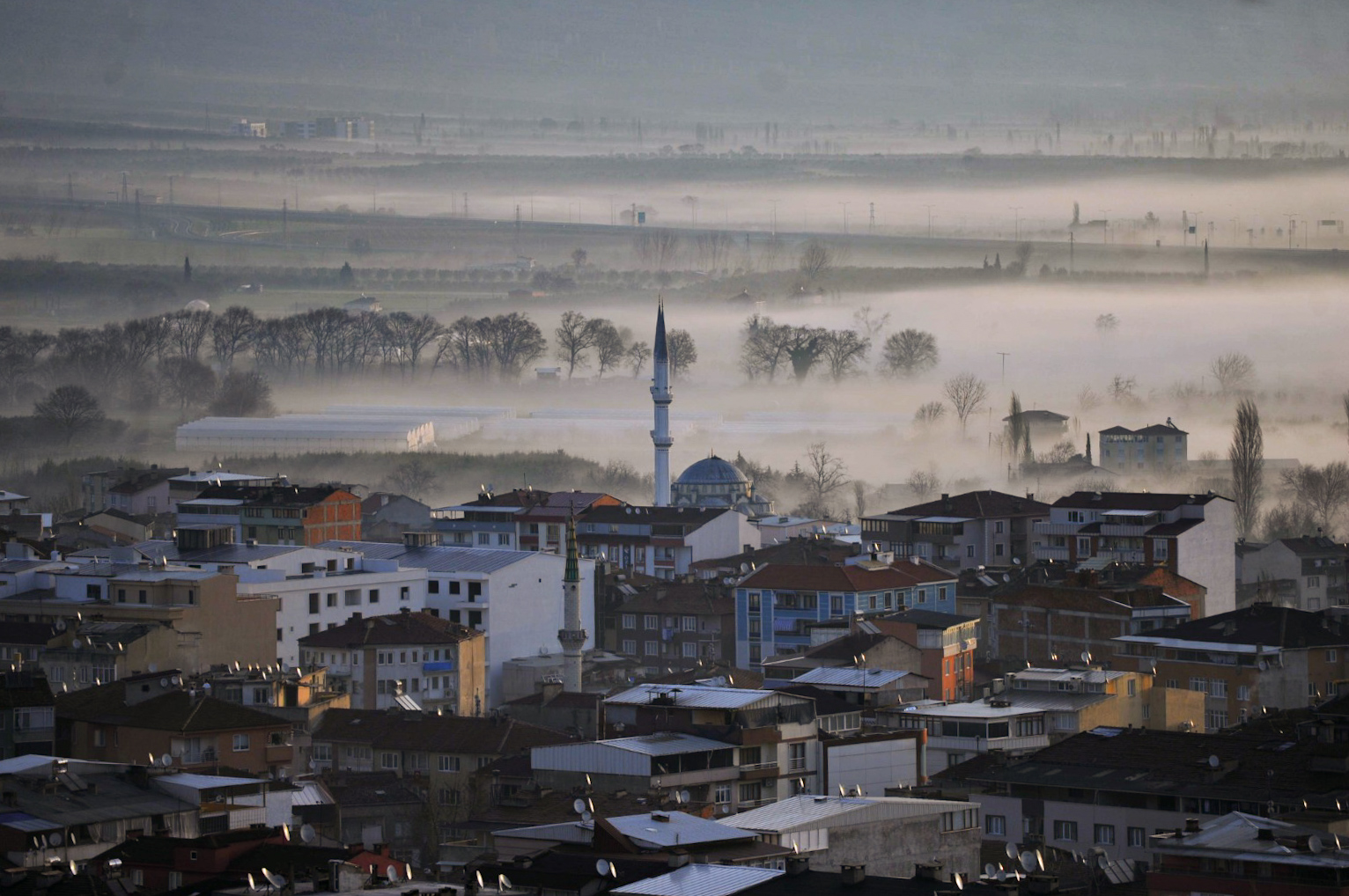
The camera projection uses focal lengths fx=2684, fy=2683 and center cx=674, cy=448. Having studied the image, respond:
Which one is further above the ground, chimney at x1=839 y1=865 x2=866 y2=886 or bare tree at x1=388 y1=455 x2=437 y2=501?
chimney at x1=839 y1=865 x2=866 y2=886

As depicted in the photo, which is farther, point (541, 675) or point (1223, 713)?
point (541, 675)

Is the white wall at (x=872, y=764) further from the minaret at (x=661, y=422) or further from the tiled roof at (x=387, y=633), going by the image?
the minaret at (x=661, y=422)

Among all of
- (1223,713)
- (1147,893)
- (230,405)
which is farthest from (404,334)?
(1147,893)

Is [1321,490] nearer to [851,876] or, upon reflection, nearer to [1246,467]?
[1246,467]

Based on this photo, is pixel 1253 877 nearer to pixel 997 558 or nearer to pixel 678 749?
pixel 678 749

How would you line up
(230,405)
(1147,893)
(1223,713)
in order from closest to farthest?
1. (1147,893)
2. (1223,713)
3. (230,405)

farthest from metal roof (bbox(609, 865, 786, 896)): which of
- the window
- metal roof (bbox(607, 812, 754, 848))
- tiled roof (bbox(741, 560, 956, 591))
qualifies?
tiled roof (bbox(741, 560, 956, 591))

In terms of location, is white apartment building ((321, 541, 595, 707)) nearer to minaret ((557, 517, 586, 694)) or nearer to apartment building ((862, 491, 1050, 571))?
minaret ((557, 517, 586, 694))

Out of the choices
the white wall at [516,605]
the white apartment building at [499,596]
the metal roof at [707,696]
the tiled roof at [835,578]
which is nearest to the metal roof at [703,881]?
the metal roof at [707,696]
